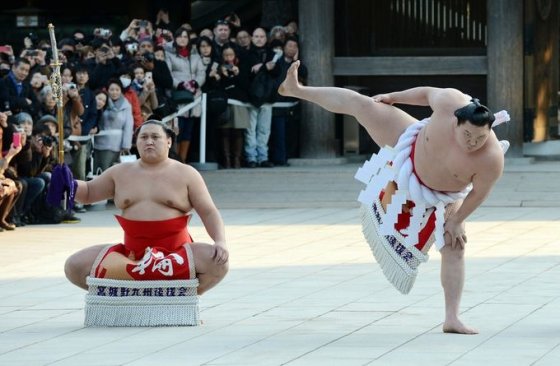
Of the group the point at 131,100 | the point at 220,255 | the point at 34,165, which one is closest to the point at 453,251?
the point at 220,255

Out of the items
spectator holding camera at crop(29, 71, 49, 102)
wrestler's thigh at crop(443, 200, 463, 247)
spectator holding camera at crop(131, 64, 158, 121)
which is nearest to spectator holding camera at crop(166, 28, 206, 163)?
spectator holding camera at crop(131, 64, 158, 121)

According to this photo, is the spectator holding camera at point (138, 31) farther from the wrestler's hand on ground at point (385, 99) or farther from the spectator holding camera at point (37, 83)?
the wrestler's hand on ground at point (385, 99)

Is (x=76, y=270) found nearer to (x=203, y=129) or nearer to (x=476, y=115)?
(x=476, y=115)

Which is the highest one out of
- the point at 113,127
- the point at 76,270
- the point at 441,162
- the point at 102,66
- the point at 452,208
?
the point at 102,66

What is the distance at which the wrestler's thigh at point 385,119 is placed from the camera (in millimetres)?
7055

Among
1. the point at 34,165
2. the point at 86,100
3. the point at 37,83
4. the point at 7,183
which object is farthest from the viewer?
the point at 86,100

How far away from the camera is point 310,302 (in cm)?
776

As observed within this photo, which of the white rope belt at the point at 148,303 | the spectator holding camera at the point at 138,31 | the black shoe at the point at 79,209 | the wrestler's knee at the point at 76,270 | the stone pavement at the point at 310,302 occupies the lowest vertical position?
the black shoe at the point at 79,209

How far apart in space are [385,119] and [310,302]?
1.15 m

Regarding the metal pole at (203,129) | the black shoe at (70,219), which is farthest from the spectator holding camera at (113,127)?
the metal pole at (203,129)

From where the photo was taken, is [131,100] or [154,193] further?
[131,100]

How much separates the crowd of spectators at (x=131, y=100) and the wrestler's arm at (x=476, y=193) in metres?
5.18

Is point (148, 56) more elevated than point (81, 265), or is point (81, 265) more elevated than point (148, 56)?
point (148, 56)

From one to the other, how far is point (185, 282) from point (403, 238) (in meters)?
0.96
